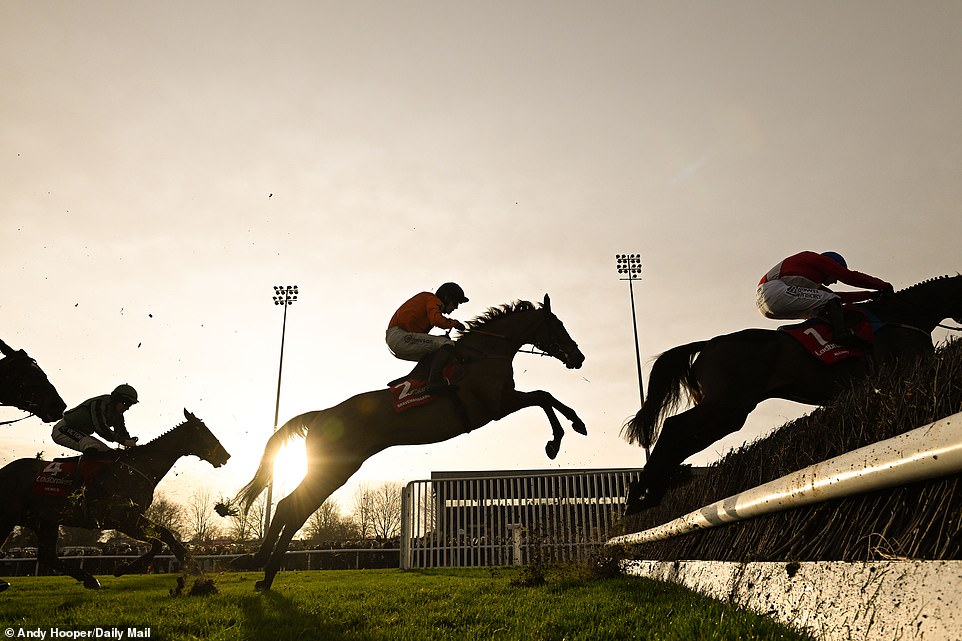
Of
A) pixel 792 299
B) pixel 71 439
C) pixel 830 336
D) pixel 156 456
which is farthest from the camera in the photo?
pixel 156 456

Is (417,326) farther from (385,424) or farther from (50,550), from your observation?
(50,550)

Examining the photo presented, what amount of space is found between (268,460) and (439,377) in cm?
249

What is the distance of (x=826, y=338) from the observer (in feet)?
20.0

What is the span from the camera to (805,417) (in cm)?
348

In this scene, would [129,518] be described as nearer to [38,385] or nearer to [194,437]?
[194,437]

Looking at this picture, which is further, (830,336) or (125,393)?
(125,393)

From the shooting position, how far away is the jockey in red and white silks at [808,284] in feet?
20.8

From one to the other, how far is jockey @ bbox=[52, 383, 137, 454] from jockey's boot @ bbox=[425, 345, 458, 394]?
465cm

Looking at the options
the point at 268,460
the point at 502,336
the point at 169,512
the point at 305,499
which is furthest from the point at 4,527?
the point at 169,512

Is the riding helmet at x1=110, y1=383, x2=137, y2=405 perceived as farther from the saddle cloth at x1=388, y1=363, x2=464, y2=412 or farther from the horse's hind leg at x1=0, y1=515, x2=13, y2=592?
the saddle cloth at x1=388, y1=363, x2=464, y2=412

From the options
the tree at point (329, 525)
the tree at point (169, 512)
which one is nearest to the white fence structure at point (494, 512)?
the tree at point (169, 512)

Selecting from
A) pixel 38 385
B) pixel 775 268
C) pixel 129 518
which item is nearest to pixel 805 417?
pixel 775 268

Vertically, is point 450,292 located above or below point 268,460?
above

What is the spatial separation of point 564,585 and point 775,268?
370 centimetres
